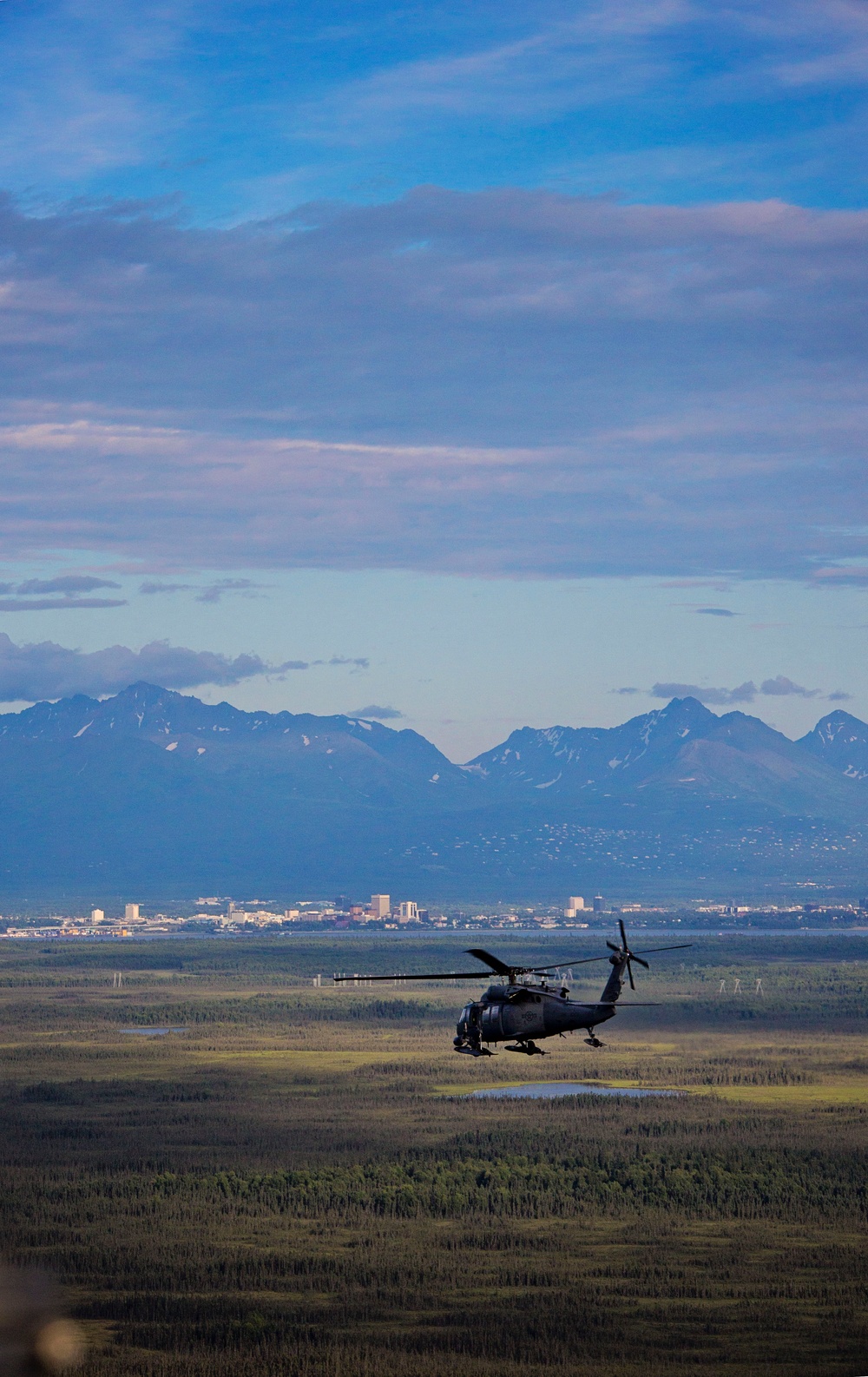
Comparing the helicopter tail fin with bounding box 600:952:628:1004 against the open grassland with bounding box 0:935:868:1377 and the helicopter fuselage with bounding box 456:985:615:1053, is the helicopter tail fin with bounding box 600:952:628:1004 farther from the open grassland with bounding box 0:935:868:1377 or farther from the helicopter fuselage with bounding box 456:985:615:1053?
the open grassland with bounding box 0:935:868:1377

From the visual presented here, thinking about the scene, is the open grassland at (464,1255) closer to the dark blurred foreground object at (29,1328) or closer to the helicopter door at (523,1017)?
the helicopter door at (523,1017)

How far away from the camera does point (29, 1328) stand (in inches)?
257

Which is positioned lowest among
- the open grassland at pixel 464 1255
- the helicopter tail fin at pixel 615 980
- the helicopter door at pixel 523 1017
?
the open grassland at pixel 464 1255

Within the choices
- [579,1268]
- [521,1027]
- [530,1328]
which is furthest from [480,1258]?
[521,1027]

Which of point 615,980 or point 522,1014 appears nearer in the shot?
point 522,1014

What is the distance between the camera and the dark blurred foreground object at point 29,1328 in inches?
250

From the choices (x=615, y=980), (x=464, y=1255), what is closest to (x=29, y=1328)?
(x=615, y=980)

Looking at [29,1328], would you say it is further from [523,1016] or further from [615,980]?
[615,980]

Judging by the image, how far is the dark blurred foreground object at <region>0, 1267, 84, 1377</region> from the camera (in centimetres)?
635

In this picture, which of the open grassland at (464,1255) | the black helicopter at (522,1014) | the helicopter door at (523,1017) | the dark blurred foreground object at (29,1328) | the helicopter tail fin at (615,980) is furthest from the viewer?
the open grassland at (464,1255)

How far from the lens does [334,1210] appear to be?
180 metres

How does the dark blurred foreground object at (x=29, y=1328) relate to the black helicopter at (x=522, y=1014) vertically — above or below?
above

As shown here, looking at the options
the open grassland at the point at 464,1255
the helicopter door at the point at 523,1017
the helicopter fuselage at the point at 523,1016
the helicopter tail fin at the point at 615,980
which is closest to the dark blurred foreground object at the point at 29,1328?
the helicopter fuselage at the point at 523,1016

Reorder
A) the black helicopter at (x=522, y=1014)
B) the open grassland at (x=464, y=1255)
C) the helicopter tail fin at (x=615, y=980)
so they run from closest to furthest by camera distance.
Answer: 1. the black helicopter at (x=522, y=1014)
2. the helicopter tail fin at (x=615, y=980)
3. the open grassland at (x=464, y=1255)
